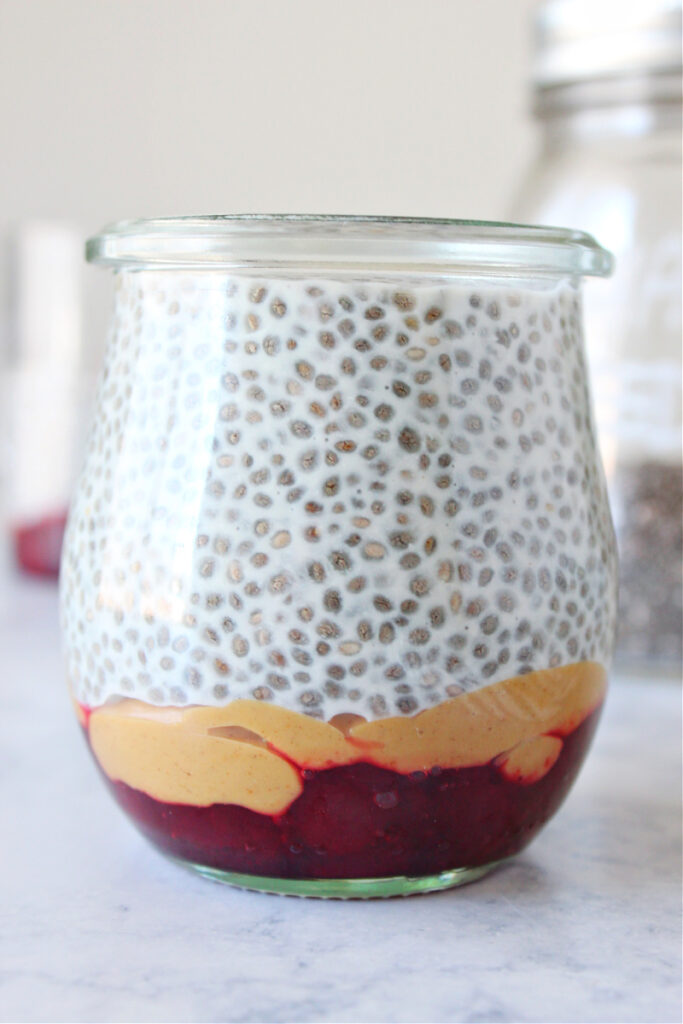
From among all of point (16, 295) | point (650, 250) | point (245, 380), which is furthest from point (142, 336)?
point (16, 295)

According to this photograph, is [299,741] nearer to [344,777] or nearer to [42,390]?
[344,777]

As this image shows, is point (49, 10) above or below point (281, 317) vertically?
above

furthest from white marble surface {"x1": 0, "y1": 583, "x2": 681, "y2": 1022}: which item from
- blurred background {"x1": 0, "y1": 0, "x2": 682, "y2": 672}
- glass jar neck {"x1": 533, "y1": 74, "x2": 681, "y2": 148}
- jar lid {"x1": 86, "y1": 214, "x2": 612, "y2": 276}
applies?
blurred background {"x1": 0, "y1": 0, "x2": 682, "y2": 672}

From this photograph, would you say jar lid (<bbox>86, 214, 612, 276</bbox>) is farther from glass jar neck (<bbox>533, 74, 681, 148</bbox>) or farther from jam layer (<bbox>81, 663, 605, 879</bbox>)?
glass jar neck (<bbox>533, 74, 681, 148</bbox>)

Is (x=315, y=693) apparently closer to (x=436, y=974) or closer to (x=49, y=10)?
(x=436, y=974)

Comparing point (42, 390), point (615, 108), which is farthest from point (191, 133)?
point (615, 108)

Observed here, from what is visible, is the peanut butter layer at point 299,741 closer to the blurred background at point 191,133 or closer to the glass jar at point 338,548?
the glass jar at point 338,548
